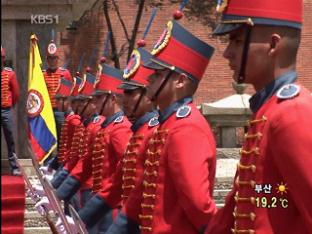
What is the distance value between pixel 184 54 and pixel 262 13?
59.2 inches

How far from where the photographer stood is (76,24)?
23.9m

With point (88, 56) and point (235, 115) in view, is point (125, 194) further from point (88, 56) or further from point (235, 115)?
point (88, 56)

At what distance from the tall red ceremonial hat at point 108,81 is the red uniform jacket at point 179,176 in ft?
13.2

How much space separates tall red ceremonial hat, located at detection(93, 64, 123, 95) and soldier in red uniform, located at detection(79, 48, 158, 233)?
5.73 feet

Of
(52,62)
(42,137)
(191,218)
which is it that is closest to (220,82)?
(52,62)

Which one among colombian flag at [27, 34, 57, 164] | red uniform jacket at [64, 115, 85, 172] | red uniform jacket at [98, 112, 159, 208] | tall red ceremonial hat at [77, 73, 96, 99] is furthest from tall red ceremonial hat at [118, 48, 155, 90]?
colombian flag at [27, 34, 57, 164]

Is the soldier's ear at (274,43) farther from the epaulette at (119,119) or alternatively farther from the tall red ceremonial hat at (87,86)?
the tall red ceremonial hat at (87,86)

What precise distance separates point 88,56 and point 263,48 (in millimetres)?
21302

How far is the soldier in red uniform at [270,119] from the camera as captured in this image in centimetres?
292

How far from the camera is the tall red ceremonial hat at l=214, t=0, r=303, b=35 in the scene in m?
3.15

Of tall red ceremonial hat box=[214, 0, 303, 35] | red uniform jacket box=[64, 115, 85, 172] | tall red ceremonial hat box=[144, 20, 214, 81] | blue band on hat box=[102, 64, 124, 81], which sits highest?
tall red ceremonial hat box=[214, 0, 303, 35]

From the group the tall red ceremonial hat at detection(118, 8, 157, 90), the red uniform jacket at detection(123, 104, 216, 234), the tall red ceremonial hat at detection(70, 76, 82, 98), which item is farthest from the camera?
the tall red ceremonial hat at detection(70, 76, 82, 98)

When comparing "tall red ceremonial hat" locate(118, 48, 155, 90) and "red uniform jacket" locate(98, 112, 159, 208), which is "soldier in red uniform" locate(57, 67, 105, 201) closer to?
"tall red ceremonial hat" locate(118, 48, 155, 90)

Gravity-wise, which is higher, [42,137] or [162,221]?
[162,221]
